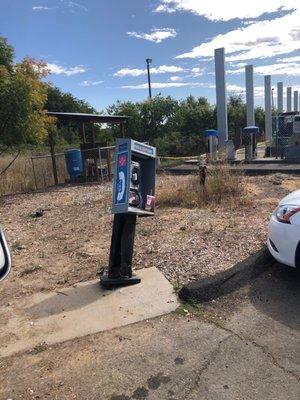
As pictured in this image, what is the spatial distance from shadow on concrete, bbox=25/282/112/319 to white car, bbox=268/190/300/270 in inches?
75.0

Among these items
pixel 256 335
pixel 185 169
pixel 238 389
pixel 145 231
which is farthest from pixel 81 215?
pixel 185 169

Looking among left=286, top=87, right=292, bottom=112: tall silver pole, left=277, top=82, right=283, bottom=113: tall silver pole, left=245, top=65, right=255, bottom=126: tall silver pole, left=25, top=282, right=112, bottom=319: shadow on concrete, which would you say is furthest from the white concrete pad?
left=286, top=87, right=292, bottom=112: tall silver pole

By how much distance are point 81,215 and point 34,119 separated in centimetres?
494

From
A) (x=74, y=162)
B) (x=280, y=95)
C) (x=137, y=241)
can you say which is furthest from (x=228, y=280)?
(x=280, y=95)

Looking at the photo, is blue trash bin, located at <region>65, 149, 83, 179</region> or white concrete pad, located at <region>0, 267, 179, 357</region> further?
blue trash bin, located at <region>65, 149, 83, 179</region>

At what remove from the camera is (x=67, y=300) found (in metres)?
4.68

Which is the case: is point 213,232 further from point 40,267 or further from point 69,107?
point 69,107

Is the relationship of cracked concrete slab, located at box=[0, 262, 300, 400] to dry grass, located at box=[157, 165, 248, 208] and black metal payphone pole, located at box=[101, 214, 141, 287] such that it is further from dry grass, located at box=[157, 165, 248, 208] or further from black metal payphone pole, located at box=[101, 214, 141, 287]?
dry grass, located at box=[157, 165, 248, 208]

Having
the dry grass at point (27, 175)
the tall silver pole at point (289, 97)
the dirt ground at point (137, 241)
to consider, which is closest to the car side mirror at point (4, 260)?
the dirt ground at point (137, 241)

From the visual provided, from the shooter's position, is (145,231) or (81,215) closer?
(145,231)

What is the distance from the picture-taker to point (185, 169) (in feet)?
55.0

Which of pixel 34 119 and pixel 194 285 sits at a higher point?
pixel 34 119

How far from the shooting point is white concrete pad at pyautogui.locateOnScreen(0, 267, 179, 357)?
3975mm

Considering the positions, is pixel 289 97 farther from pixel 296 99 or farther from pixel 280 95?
pixel 280 95
